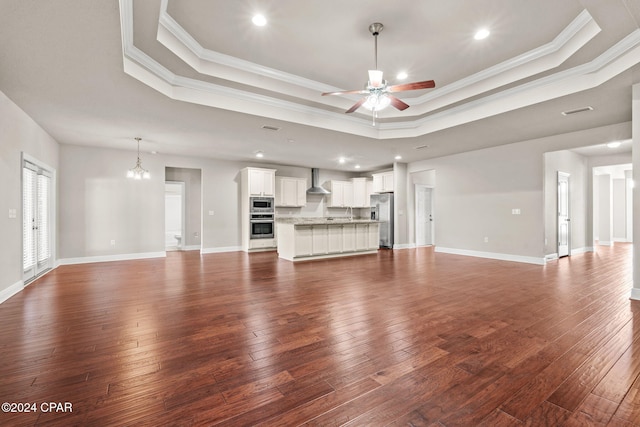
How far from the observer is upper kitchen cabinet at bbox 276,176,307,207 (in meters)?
9.07

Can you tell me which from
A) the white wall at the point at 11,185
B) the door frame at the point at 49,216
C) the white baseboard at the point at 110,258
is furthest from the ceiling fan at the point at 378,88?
the white baseboard at the point at 110,258

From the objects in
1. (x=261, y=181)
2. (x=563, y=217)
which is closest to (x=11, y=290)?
(x=261, y=181)

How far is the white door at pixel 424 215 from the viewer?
968cm

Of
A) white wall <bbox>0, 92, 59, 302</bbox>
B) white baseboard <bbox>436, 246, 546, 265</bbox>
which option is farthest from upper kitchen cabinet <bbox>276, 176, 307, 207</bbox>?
white wall <bbox>0, 92, 59, 302</bbox>

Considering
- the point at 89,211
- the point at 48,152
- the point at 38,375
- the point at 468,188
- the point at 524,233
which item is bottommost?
the point at 38,375

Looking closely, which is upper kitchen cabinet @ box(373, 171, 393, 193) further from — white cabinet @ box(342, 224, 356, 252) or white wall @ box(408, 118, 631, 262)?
white cabinet @ box(342, 224, 356, 252)

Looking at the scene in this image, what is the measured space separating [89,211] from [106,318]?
4805 mm

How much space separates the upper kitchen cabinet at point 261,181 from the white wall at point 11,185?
14.5 feet

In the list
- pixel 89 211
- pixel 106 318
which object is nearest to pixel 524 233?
pixel 106 318

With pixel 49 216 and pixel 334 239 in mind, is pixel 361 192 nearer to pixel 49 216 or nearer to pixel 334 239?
pixel 334 239

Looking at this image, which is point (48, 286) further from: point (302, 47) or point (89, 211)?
point (302, 47)

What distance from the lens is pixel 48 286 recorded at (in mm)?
4473

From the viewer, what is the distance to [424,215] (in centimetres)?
988

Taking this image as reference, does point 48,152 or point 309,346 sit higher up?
point 48,152
